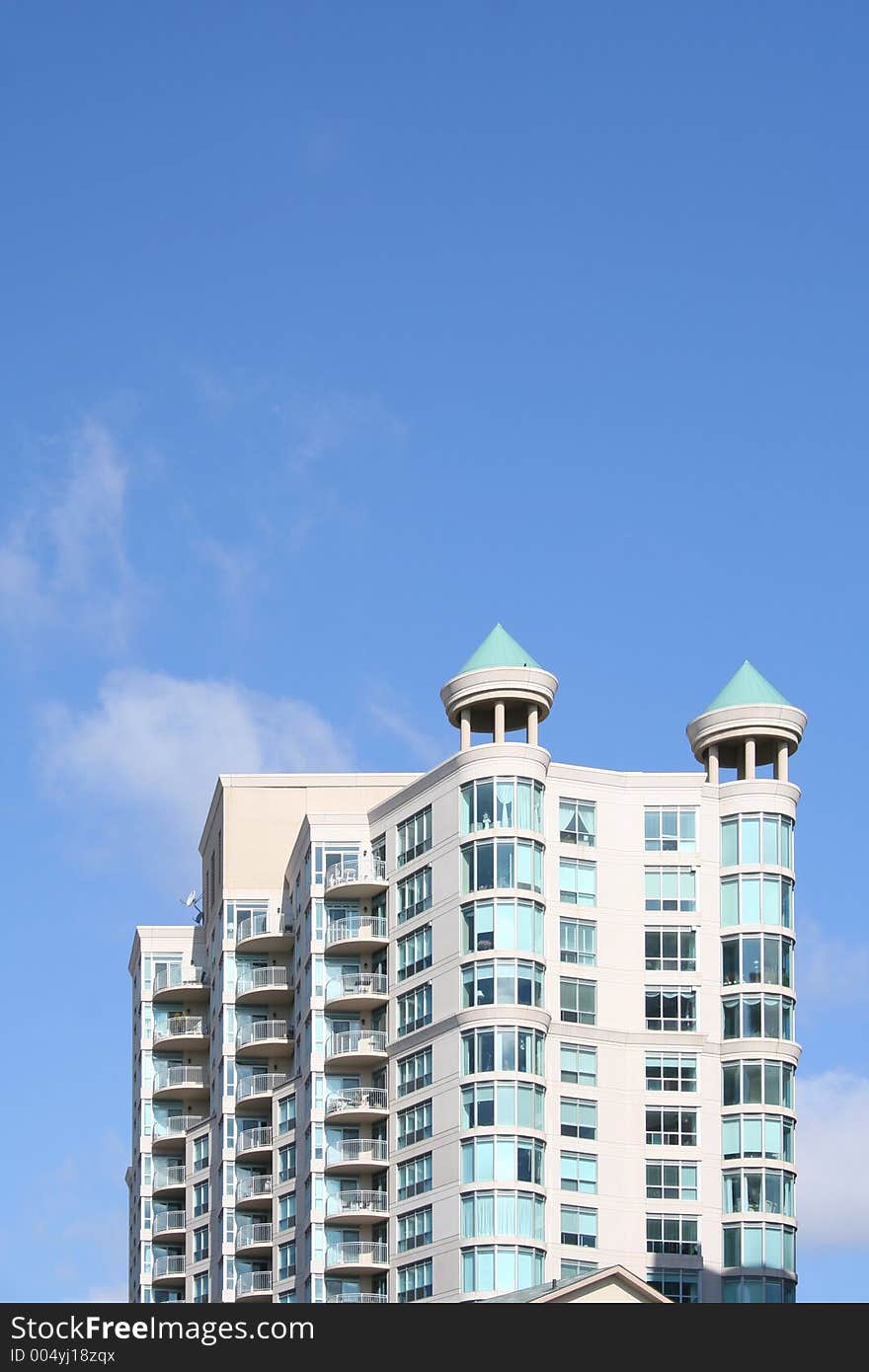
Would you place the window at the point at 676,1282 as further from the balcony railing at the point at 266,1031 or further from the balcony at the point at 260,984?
the balcony at the point at 260,984

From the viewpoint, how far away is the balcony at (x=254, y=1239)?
119 m

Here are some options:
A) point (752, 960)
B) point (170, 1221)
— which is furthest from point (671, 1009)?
point (170, 1221)

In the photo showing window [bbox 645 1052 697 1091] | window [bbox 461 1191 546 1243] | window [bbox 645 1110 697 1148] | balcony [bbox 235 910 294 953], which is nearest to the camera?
window [bbox 461 1191 546 1243]

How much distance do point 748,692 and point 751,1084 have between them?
57.1 ft

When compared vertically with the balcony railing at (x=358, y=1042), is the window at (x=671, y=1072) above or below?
below

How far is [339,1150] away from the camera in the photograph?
113m

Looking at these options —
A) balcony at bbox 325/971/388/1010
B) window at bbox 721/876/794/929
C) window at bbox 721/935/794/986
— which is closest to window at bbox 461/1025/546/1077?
balcony at bbox 325/971/388/1010

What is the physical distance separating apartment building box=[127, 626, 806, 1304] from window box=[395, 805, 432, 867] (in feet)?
0.50

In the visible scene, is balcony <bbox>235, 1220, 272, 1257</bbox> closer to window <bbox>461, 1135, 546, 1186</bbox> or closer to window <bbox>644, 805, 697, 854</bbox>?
window <bbox>461, 1135, 546, 1186</bbox>

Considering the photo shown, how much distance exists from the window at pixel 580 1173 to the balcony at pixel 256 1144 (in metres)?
17.7

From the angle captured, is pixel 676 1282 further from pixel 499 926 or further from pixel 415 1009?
pixel 499 926

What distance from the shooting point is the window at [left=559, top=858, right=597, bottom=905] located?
369 ft

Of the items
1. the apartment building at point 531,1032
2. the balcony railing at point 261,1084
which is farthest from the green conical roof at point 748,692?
the balcony railing at point 261,1084
